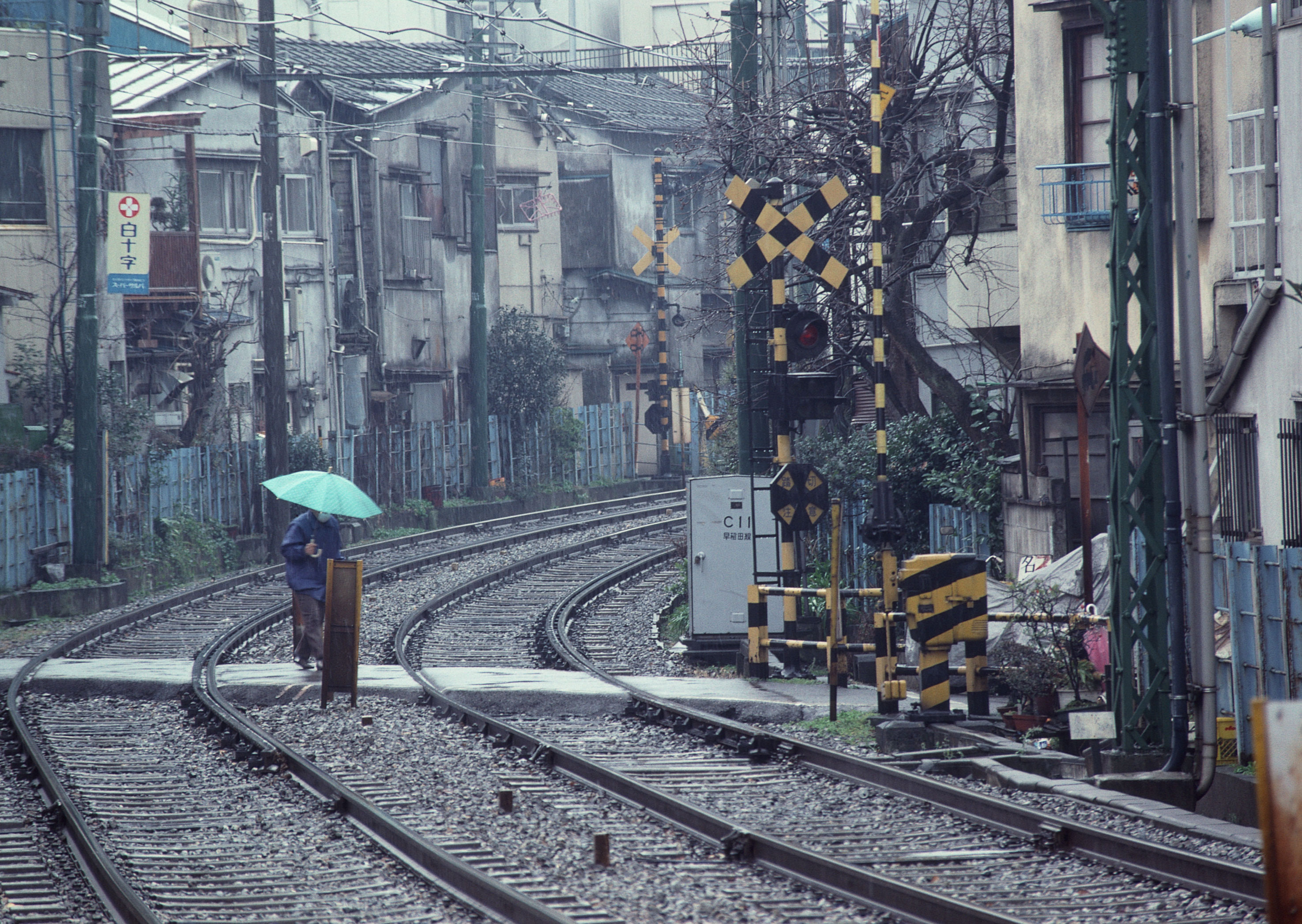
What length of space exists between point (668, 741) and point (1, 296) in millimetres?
17920

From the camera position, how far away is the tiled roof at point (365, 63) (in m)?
34.7

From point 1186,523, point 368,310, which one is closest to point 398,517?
point 368,310

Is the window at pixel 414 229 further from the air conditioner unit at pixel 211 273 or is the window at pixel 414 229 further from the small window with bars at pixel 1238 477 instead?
the small window with bars at pixel 1238 477

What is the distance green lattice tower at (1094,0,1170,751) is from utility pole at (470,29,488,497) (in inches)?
917

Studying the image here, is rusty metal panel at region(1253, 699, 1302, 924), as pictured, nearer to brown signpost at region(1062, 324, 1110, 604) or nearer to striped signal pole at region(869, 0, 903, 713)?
brown signpost at region(1062, 324, 1110, 604)

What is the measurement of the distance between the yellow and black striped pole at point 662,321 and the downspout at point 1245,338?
24.1 metres

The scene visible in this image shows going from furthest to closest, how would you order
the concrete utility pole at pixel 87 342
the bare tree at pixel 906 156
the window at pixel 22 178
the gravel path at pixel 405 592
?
the window at pixel 22 178
the concrete utility pole at pixel 87 342
the bare tree at pixel 906 156
the gravel path at pixel 405 592

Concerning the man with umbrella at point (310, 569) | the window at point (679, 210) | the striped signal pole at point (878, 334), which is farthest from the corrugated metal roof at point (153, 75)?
the striped signal pole at point (878, 334)

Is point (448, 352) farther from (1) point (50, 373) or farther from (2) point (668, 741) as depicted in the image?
(2) point (668, 741)

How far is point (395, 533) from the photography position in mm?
28953

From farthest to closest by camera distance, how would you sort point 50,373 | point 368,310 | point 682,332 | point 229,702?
1. point 682,332
2. point 368,310
3. point 50,373
4. point 229,702

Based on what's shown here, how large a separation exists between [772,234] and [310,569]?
4935mm

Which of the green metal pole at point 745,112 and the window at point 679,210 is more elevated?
the window at point 679,210

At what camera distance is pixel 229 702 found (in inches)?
506
